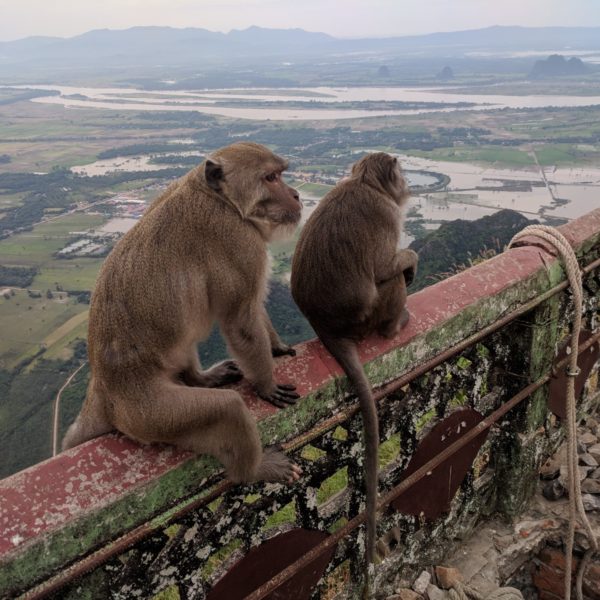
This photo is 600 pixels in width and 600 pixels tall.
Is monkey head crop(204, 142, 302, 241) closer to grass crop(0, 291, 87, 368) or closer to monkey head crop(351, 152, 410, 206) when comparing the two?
monkey head crop(351, 152, 410, 206)

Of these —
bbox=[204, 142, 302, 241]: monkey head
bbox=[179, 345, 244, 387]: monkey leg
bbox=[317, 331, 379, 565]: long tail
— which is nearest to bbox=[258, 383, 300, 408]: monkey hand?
bbox=[317, 331, 379, 565]: long tail

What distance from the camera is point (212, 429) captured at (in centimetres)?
197

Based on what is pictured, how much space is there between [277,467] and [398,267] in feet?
4.43

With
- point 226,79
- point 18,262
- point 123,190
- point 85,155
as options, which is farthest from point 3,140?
point 226,79

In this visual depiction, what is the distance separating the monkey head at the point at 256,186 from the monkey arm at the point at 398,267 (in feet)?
1.77

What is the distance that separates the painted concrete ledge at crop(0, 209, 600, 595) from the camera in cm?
149

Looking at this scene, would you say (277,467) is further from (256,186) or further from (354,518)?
(256,186)

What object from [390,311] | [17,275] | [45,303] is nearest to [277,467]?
[390,311]

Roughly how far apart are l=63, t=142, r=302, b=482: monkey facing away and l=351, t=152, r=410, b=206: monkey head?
760mm

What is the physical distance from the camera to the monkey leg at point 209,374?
8.29 feet

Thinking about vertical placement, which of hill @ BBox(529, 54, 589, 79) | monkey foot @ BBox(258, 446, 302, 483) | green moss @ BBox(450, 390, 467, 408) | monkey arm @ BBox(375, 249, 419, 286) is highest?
hill @ BBox(529, 54, 589, 79)

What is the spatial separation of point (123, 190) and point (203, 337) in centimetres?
4487

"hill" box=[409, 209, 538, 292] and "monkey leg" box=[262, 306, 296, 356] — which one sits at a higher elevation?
"monkey leg" box=[262, 306, 296, 356]

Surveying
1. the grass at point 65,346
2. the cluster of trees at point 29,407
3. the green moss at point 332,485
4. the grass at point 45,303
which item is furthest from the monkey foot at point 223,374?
the grass at point 65,346
